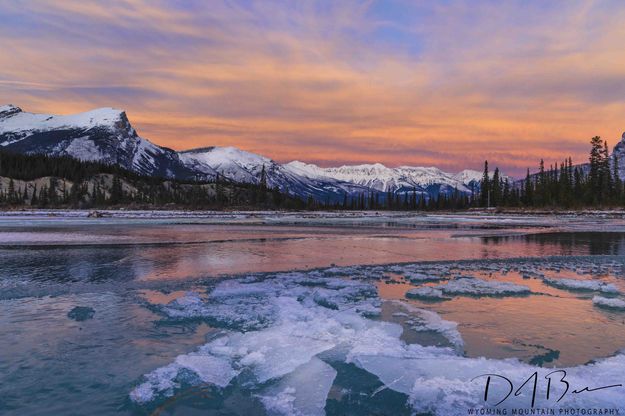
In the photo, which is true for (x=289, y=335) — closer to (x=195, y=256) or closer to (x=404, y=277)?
(x=404, y=277)

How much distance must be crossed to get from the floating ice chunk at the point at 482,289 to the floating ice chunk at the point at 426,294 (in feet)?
1.71

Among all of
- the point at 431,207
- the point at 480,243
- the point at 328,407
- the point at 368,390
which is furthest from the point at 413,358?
the point at 431,207

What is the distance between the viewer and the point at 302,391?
249 inches

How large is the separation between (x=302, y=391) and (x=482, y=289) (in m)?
8.37

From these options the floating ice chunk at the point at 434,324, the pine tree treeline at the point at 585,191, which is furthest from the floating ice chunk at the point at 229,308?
the pine tree treeline at the point at 585,191

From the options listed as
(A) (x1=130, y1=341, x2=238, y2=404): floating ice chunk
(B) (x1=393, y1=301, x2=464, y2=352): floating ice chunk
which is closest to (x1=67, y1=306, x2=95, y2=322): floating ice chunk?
(A) (x1=130, y1=341, x2=238, y2=404): floating ice chunk

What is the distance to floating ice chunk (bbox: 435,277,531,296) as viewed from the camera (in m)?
12.7

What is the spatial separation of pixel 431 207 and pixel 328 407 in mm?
176476

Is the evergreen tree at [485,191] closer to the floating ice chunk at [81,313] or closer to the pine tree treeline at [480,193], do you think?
the pine tree treeline at [480,193]

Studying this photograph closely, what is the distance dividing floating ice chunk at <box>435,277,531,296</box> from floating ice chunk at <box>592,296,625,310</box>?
1.77 metres

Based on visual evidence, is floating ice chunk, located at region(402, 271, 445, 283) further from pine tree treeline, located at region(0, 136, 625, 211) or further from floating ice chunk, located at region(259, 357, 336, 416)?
pine tree treeline, located at region(0, 136, 625, 211)

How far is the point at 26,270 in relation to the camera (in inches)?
643

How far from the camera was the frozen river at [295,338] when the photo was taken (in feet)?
20.1

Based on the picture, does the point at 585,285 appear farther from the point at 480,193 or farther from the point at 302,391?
the point at 480,193
